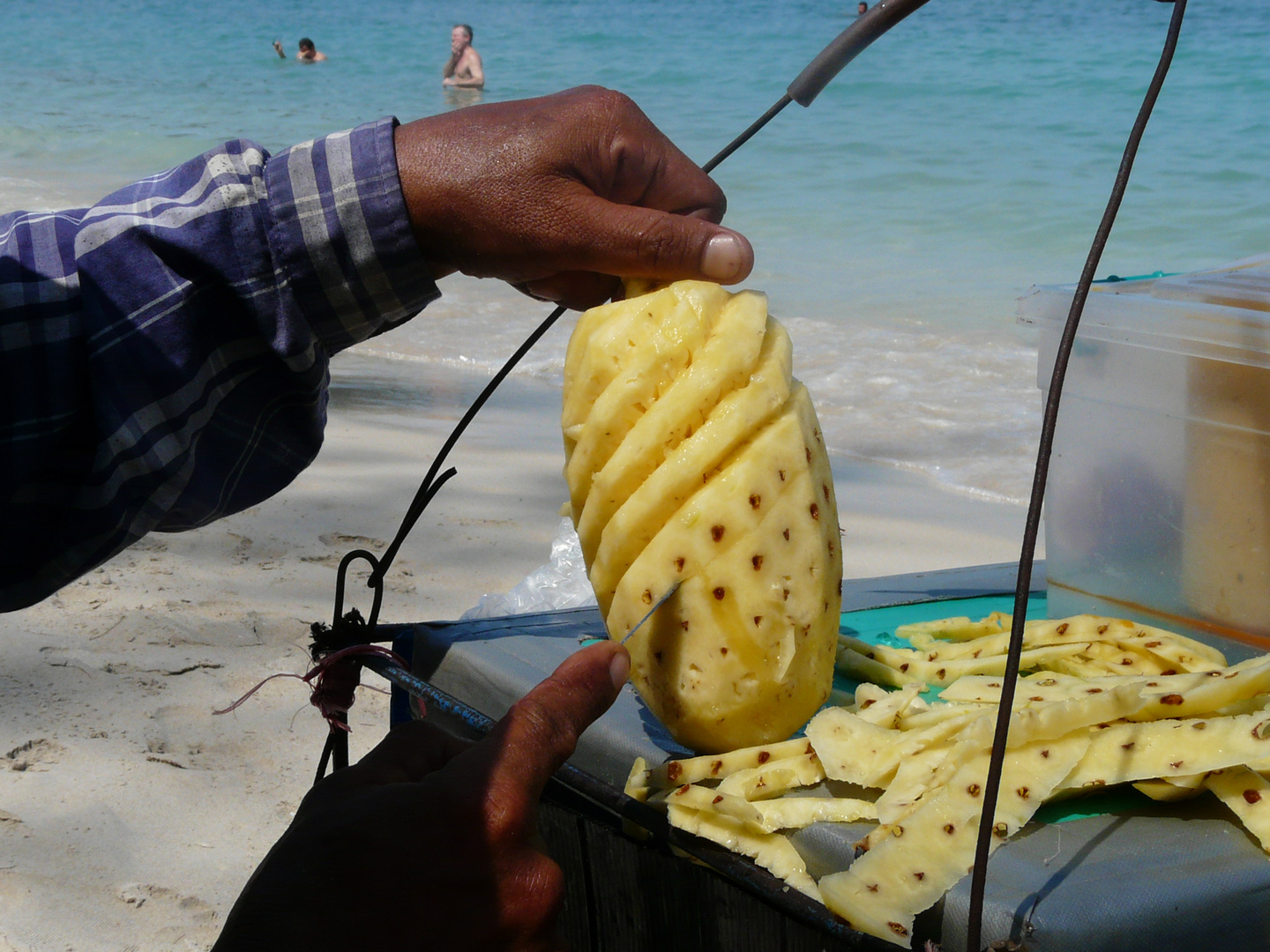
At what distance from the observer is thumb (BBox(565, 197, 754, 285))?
126 centimetres

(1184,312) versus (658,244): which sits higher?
(658,244)

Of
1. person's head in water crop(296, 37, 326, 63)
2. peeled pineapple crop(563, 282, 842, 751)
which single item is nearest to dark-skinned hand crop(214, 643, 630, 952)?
peeled pineapple crop(563, 282, 842, 751)

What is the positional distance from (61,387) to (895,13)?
3.26ft

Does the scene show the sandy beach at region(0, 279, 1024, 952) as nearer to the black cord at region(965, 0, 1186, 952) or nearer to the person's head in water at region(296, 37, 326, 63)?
the black cord at region(965, 0, 1186, 952)

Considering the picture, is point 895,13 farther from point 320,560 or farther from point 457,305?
point 457,305

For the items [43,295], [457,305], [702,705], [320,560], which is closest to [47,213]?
[43,295]

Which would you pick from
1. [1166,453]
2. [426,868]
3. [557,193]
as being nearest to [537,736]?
[426,868]

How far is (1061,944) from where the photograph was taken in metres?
0.89

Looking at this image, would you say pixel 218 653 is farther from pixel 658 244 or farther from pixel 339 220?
pixel 658 244

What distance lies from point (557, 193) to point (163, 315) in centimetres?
47

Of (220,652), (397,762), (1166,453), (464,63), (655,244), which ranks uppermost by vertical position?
(464,63)

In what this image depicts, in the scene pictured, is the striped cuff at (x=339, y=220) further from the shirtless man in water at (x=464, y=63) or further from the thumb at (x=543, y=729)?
the shirtless man in water at (x=464, y=63)

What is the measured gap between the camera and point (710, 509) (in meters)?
1.17

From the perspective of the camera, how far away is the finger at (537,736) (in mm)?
982
